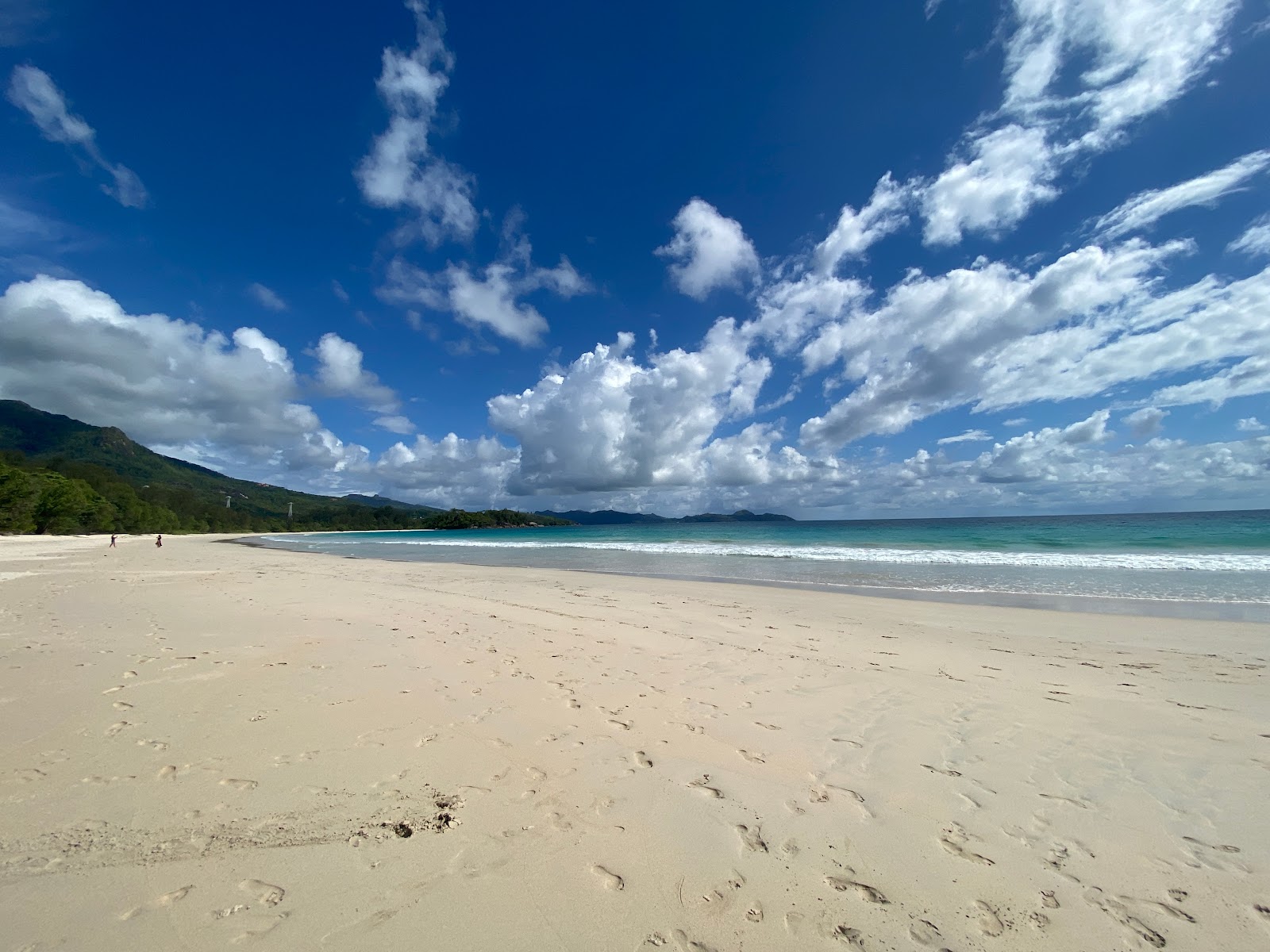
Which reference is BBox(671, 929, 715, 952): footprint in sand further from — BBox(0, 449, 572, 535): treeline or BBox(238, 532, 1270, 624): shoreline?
BBox(0, 449, 572, 535): treeline

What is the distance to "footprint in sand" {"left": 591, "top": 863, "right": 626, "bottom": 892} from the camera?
3062 millimetres

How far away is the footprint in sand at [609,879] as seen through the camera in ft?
10.0

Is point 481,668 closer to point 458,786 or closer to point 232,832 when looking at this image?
point 458,786

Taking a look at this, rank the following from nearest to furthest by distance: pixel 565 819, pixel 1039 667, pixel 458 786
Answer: pixel 565 819, pixel 458 786, pixel 1039 667

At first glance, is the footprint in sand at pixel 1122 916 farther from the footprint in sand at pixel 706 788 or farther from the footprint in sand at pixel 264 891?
the footprint in sand at pixel 264 891

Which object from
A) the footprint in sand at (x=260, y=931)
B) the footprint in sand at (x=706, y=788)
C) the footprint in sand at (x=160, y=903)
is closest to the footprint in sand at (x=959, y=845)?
the footprint in sand at (x=706, y=788)

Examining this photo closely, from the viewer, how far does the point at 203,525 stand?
11900 cm

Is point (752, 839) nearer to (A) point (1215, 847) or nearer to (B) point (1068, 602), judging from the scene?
(A) point (1215, 847)

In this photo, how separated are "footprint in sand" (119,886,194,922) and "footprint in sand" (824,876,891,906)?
12.1ft

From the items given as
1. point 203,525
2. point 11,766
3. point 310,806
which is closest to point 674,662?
point 310,806

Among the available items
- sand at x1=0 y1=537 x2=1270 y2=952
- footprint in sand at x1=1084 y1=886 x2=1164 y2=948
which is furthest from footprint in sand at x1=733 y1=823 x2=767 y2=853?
footprint in sand at x1=1084 y1=886 x2=1164 y2=948

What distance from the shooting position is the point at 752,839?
3594 mm

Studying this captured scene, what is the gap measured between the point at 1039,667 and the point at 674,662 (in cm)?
577

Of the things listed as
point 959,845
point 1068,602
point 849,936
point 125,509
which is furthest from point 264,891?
point 125,509
